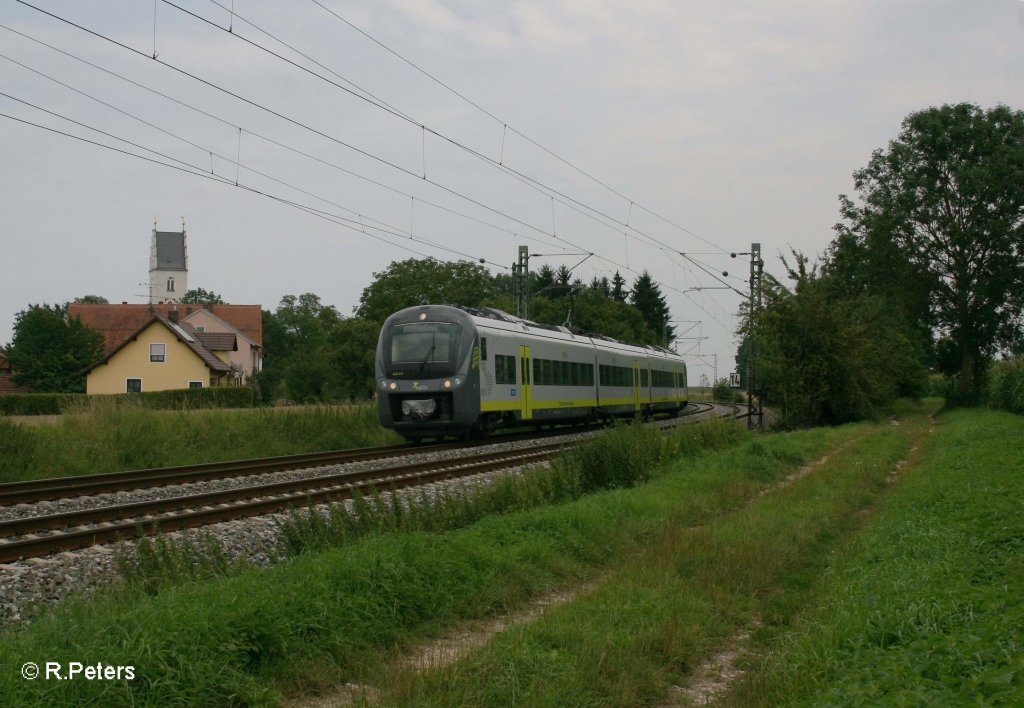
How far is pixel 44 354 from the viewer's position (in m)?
65.5

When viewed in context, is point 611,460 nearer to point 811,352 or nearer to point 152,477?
point 152,477

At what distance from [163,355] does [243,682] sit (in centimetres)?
6061

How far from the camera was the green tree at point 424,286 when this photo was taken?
68.1 meters

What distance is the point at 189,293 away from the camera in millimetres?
138125

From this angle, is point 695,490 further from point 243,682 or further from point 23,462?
point 23,462

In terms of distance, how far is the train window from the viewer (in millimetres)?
24344

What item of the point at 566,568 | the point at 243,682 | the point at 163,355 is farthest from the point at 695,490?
the point at 163,355

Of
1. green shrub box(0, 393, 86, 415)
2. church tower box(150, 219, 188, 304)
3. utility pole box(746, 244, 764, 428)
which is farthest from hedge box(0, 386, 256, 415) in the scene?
church tower box(150, 219, 188, 304)

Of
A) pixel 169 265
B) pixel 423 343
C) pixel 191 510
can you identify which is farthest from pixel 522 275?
pixel 169 265

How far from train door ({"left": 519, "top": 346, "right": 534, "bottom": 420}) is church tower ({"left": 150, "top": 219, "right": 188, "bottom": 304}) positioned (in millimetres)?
117681

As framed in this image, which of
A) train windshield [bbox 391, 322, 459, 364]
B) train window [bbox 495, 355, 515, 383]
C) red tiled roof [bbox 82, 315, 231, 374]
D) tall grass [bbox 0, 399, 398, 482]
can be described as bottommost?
tall grass [bbox 0, 399, 398, 482]

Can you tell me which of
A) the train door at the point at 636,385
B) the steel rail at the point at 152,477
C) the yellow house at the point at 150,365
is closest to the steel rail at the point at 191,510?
the steel rail at the point at 152,477

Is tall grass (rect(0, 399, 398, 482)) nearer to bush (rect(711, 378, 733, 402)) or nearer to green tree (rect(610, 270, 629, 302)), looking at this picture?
bush (rect(711, 378, 733, 402))

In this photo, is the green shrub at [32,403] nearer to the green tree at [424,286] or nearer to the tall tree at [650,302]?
the green tree at [424,286]
